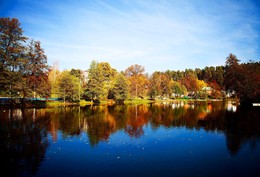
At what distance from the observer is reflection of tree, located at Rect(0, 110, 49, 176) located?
41.3 feet

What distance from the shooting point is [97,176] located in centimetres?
1163

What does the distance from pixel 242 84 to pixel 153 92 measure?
145 ft

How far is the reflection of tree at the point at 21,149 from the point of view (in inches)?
496

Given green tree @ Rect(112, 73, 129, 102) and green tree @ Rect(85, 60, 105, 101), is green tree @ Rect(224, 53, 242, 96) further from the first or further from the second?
green tree @ Rect(85, 60, 105, 101)

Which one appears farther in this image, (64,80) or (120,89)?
(120,89)

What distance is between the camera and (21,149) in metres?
16.3

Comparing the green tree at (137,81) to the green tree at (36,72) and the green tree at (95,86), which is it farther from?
the green tree at (36,72)

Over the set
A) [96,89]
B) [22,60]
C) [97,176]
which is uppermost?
[22,60]

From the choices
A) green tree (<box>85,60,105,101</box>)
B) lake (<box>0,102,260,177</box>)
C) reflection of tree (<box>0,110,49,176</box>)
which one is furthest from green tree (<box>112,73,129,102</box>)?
lake (<box>0,102,260,177</box>)

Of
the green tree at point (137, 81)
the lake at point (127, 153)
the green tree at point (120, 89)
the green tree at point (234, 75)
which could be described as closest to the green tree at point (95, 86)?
the green tree at point (120, 89)

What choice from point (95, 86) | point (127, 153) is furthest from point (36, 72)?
point (127, 153)

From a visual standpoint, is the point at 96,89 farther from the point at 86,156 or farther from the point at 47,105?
the point at 86,156

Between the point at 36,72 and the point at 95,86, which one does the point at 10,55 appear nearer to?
the point at 36,72

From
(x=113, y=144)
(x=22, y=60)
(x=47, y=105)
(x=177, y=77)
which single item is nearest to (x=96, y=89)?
(x=47, y=105)
